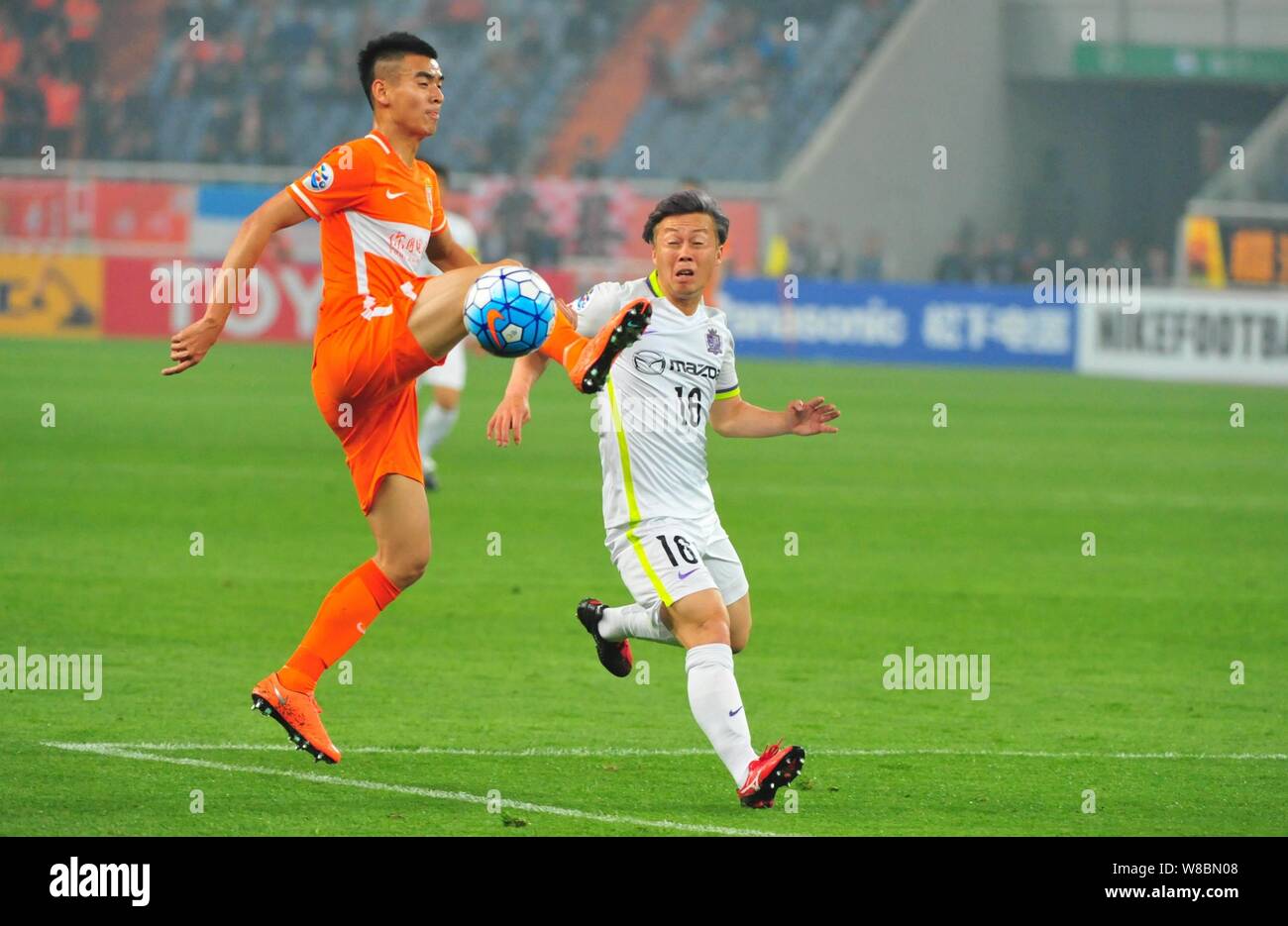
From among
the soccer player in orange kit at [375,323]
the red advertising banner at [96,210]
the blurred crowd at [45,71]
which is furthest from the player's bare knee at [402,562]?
the blurred crowd at [45,71]

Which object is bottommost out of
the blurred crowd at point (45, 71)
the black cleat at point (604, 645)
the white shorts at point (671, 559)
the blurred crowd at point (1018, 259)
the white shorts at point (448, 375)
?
the black cleat at point (604, 645)

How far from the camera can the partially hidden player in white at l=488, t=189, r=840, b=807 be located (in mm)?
6156

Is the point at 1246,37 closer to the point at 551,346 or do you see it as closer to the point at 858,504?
the point at 858,504

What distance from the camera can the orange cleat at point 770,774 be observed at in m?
5.75

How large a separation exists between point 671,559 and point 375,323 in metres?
1.29

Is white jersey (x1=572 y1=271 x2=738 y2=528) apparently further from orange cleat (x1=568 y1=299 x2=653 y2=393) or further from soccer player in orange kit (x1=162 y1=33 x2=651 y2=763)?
orange cleat (x1=568 y1=299 x2=653 y2=393)

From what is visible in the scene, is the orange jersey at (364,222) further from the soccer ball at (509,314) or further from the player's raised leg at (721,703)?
the player's raised leg at (721,703)

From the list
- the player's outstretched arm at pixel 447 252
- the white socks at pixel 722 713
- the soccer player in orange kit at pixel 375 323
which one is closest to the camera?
the white socks at pixel 722 713

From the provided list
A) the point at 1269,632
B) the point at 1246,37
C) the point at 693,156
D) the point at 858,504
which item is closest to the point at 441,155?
the point at 693,156

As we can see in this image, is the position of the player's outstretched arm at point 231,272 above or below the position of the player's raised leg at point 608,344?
above

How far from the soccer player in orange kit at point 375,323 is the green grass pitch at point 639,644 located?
0.46 meters

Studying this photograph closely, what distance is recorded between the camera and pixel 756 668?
8.80 m

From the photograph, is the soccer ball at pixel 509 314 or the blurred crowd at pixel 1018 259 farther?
the blurred crowd at pixel 1018 259

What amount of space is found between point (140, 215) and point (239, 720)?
85.3 feet
